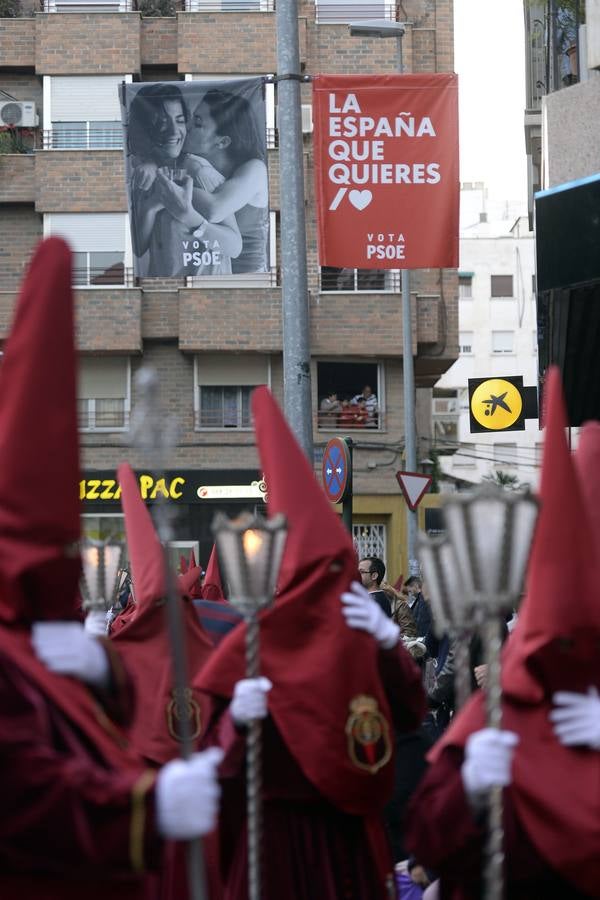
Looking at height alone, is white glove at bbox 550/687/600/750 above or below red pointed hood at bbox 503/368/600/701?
below

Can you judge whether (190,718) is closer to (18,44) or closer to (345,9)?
(345,9)

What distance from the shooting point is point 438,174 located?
12656mm

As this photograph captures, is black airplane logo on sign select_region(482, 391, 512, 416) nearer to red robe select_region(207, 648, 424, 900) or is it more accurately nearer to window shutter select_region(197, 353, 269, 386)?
red robe select_region(207, 648, 424, 900)

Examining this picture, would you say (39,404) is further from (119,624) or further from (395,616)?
(395,616)

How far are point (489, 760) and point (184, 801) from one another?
751mm

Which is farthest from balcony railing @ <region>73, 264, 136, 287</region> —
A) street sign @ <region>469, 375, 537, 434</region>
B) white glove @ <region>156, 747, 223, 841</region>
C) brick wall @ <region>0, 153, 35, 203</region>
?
white glove @ <region>156, 747, 223, 841</region>

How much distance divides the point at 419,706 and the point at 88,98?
91.3 feet

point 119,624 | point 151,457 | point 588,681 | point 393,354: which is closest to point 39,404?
point 151,457

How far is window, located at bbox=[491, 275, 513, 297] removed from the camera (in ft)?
241

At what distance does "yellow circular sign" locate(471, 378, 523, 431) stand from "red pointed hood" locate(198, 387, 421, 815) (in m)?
11.3

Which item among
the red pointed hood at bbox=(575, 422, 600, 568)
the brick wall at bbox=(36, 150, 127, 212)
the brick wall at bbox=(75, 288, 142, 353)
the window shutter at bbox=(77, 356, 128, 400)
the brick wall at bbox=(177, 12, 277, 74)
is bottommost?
the red pointed hood at bbox=(575, 422, 600, 568)

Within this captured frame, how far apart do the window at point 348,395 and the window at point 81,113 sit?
6118 millimetres

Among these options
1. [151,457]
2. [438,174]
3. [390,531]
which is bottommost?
[390,531]

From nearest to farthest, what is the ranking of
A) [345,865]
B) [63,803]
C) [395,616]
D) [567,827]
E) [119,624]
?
[63,803]
[567,827]
[345,865]
[119,624]
[395,616]
